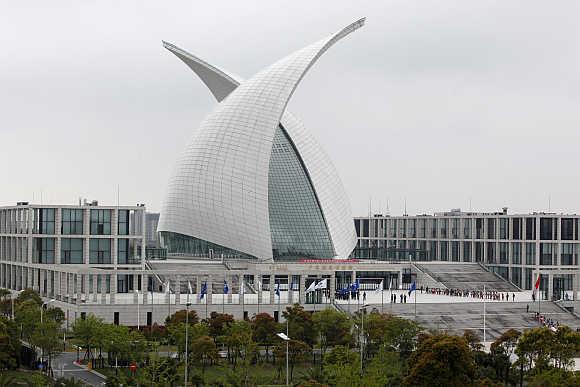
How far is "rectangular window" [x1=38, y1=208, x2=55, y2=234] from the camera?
74438 mm

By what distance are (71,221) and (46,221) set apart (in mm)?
1730

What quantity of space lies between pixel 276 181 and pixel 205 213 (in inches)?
308

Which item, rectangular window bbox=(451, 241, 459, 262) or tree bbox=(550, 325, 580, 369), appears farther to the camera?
rectangular window bbox=(451, 241, 459, 262)

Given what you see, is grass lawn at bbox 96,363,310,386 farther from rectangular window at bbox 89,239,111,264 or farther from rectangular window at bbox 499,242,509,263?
rectangular window at bbox 499,242,509,263

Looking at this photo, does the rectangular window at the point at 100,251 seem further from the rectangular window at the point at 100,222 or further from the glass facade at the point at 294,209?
the glass facade at the point at 294,209

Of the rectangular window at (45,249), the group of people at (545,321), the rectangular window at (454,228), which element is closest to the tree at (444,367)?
the group of people at (545,321)

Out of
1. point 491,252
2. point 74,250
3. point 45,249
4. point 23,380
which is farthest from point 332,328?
point 491,252

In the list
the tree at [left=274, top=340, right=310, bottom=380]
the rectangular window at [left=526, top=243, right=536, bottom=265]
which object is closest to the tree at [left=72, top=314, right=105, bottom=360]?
the tree at [left=274, top=340, right=310, bottom=380]

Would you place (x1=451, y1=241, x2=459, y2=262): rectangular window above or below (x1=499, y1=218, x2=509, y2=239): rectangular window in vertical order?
below

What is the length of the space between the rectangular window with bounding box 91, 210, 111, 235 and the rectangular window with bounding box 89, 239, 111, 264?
0.62 m

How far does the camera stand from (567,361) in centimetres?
4572

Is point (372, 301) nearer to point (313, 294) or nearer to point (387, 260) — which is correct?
point (313, 294)

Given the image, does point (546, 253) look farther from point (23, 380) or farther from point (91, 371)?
point (23, 380)

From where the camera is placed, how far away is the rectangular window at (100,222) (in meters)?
74.6
